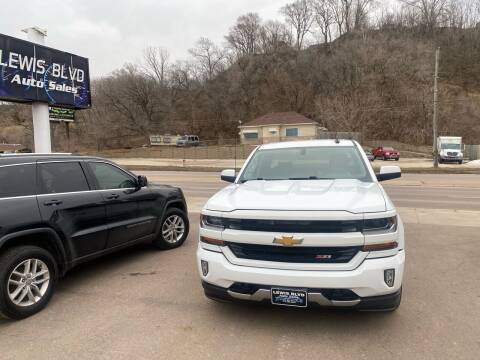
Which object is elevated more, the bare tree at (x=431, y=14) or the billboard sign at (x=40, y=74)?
the bare tree at (x=431, y=14)

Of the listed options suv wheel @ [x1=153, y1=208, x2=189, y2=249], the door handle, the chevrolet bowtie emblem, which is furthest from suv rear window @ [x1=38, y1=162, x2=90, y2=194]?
the chevrolet bowtie emblem

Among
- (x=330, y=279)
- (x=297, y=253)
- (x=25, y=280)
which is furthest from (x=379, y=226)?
(x=25, y=280)

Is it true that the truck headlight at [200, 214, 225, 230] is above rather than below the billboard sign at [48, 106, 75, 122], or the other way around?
below

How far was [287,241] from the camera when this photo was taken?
3.14 metres

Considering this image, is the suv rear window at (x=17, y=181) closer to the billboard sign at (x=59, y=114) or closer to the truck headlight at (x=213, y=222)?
the truck headlight at (x=213, y=222)

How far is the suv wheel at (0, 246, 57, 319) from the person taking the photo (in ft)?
11.9

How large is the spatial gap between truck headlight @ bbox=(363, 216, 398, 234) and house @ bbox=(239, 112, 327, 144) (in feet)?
181

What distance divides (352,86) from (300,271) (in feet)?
249

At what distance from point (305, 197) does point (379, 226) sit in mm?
711

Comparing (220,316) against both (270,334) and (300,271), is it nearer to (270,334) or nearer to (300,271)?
(270,334)

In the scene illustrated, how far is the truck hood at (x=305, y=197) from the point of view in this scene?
3.21 meters

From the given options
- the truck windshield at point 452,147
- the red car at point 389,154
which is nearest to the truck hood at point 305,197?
the truck windshield at point 452,147

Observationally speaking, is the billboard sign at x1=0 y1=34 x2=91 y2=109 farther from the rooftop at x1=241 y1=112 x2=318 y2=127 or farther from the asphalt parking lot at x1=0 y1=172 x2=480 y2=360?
the rooftop at x1=241 y1=112 x2=318 y2=127

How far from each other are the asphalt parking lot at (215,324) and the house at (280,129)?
54045mm
